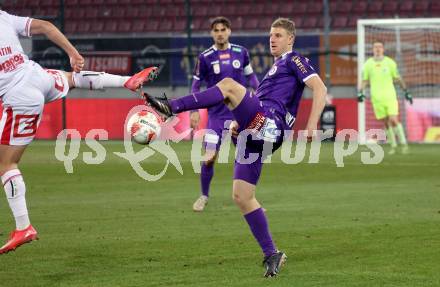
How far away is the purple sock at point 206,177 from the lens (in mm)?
13156

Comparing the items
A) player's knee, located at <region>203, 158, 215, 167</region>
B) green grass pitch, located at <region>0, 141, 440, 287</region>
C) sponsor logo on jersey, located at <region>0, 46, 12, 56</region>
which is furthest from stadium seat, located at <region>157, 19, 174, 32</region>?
sponsor logo on jersey, located at <region>0, 46, 12, 56</region>

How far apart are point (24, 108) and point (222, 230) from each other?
276 cm

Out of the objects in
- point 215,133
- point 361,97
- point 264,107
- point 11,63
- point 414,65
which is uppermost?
point 11,63

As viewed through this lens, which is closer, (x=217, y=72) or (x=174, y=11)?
(x=217, y=72)

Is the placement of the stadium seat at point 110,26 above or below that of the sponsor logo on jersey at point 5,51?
below

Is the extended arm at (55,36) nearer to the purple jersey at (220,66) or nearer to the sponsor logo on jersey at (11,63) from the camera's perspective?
the sponsor logo on jersey at (11,63)

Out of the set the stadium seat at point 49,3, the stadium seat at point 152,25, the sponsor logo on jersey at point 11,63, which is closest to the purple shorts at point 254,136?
the sponsor logo on jersey at point 11,63

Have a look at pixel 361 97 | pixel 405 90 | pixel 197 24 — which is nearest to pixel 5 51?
pixel 405 90

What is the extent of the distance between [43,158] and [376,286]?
1470 cm

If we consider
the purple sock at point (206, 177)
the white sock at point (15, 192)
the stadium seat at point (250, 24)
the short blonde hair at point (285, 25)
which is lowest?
the purple sock at point (206, 177)

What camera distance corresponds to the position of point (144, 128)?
8.30 m

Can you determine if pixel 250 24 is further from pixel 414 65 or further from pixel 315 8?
pixel 414 65

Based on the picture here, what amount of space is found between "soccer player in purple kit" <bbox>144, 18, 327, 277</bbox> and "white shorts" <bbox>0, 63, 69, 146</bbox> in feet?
4.71

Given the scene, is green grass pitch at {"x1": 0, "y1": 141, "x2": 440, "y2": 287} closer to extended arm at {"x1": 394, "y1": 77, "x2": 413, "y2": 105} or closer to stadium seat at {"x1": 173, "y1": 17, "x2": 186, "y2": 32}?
extended arm at {"x1": 394, "y1": 77, "x2": 413, "y2": 105}
